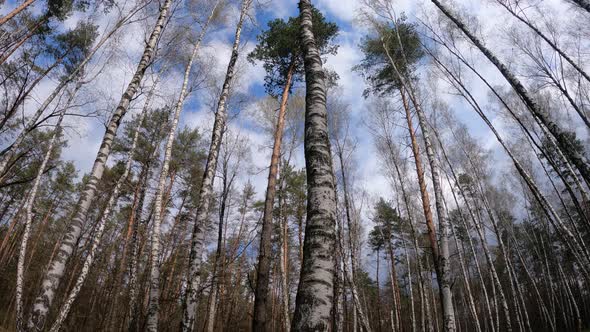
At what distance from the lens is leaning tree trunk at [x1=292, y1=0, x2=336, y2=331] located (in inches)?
79.5

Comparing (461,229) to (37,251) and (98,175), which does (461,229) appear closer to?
(98,175)

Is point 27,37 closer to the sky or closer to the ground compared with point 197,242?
closer to the sky

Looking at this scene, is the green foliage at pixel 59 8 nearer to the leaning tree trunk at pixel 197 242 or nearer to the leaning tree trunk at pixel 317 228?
the leaning tree trunk at pixel 197 242

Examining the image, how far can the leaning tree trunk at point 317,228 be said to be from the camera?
2.02 meters

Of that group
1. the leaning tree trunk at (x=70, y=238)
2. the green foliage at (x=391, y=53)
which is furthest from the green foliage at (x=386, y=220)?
the leaning tree trunk at (x=70, y=238)

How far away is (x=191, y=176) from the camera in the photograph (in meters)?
14.0

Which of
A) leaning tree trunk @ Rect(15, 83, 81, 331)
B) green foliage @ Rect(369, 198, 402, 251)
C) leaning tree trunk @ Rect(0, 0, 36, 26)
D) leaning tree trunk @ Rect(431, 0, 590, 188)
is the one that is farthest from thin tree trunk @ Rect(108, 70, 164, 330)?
green foliage @ Rect(369, 198, 402, 251)

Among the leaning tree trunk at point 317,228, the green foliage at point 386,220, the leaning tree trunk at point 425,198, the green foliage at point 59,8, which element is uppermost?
the green foliage at point 59,8

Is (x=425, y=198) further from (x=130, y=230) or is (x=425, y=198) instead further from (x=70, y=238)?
(x=130, y=230)

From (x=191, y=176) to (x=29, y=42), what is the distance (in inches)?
311

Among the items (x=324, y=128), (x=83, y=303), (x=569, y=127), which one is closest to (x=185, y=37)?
(x=324, y=128)

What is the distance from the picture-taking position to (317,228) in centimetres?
239

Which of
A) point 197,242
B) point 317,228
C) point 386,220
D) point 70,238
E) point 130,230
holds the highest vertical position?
point 386,220

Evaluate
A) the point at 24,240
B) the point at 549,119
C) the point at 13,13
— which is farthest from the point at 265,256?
the point at 13,13
